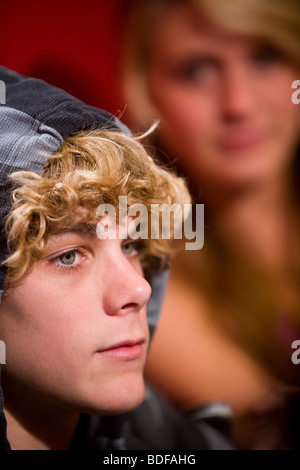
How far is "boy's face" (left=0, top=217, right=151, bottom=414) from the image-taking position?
619mm

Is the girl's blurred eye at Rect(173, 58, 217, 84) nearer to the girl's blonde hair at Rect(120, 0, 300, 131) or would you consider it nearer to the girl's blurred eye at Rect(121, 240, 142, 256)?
the girl's blonde hair at Rect(120, 0, 300, 131)

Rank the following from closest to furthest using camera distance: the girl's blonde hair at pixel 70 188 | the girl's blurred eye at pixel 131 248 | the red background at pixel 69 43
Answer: the girl's blonde hair at pixel 70 188, the girl's blurred eye at pixel 131 248, the red background at pixel 69 43

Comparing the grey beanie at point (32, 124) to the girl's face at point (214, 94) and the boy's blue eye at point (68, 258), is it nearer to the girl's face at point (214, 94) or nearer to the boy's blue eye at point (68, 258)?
the boy's blue eye at point (68, 258)

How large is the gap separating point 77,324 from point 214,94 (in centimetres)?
68

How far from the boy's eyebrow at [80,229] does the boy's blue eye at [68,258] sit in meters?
0.03

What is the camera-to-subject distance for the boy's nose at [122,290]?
2.08 ft

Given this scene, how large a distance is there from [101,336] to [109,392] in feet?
0.26

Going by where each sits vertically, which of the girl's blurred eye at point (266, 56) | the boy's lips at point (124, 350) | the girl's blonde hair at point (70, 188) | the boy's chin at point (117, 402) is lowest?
the boy's chin at point (117, 402)

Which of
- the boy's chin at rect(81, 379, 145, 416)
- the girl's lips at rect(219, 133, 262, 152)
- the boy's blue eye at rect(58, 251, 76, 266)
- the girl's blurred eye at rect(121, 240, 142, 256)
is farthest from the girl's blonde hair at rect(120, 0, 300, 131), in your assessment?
the boy's chin at rect(81, 379, 145, 416)

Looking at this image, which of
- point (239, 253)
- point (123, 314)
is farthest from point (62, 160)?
point (239, 253)

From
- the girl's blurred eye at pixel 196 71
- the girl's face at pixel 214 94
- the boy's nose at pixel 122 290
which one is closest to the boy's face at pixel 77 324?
the boy's nose at pixel 122 290

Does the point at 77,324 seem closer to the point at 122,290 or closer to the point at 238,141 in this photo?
the point at 122,290

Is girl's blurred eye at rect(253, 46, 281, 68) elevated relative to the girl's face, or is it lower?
elevated
